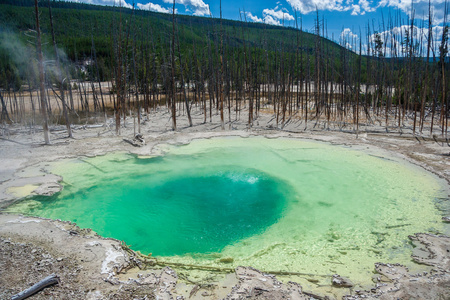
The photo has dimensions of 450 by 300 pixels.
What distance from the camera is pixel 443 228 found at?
5.06 metres

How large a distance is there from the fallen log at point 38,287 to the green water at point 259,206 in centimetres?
151

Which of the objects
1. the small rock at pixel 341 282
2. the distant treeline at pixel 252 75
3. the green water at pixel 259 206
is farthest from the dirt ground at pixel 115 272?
the distant treeline at pixel 252 75

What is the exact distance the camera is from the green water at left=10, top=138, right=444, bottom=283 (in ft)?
15.2

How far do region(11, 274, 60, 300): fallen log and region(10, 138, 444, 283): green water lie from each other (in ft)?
4.95

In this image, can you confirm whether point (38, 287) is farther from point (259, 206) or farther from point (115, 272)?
point (259, 206)

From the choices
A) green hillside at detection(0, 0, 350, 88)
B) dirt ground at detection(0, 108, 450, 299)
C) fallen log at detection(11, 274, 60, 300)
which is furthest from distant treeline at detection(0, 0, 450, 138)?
fallen log at detection(11, 274, 60, 300)

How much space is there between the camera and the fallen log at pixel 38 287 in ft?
10.5

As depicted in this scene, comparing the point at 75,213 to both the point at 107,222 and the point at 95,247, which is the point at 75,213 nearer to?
the point at 107,222

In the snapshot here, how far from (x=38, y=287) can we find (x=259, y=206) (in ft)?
13.3

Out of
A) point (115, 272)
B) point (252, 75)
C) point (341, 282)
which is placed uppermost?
point (252, 75)

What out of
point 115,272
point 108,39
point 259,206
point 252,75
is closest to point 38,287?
point 115,272

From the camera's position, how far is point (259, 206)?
20.7 feet

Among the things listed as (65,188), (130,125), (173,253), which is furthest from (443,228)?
(130,125)

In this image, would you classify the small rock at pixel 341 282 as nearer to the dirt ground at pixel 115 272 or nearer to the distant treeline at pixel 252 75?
the dirt ground at pixel 115 272
